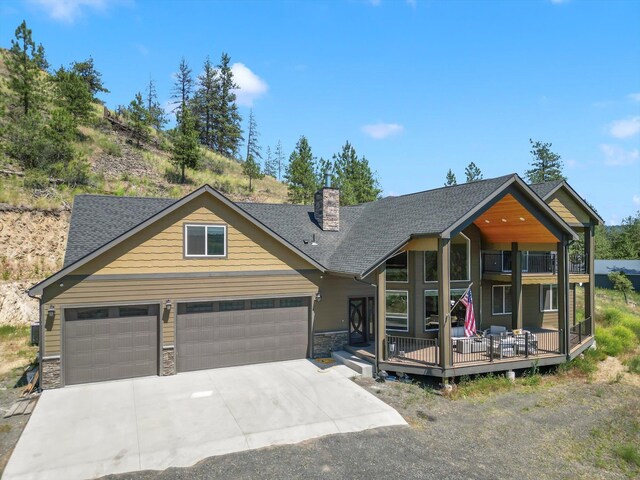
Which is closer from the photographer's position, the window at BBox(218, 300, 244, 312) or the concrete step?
the concrete step

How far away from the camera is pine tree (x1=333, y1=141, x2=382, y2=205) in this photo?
3666 cm

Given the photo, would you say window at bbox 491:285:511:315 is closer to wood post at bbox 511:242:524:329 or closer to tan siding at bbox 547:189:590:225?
wood post at bbox 511:242:524:329

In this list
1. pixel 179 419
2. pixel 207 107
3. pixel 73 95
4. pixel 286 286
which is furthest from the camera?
pixel 207 107

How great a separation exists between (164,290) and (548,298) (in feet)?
Result: 57.5

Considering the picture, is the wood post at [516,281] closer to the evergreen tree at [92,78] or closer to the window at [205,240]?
the window at [205,240]

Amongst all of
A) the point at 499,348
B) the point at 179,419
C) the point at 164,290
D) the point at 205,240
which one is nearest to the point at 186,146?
the point at 205,240

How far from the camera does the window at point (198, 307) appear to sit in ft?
44.9

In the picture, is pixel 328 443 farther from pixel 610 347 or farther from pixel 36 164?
pixel 36 164

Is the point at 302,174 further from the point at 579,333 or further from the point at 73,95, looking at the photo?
the point at 579,333

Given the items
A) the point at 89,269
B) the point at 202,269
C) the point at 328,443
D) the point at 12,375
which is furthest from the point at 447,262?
the point at 12,375

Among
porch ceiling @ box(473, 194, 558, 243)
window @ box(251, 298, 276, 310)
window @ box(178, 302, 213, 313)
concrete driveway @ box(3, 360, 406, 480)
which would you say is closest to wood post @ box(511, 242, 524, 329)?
porch ceiling @ box(473, 194, 558, 243)

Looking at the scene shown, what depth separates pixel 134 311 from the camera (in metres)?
13.0

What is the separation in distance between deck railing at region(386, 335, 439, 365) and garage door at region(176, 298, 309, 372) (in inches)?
133

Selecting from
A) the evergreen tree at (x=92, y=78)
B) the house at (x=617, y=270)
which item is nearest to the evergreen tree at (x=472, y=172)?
the house at (x=617, y=270)
